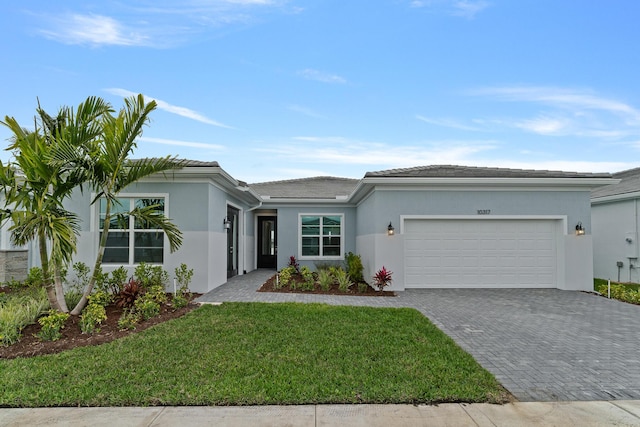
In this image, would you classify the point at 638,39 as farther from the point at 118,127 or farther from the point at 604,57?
the point at 118,127

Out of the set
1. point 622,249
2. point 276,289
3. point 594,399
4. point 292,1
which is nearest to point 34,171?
point 276,289

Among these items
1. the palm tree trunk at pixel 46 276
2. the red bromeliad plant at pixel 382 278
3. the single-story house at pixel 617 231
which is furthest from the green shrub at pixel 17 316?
the single-story house at pixel 617 231

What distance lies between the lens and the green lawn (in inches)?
134

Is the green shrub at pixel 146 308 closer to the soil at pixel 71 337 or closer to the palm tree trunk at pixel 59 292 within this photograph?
the soil at pixel 71 337

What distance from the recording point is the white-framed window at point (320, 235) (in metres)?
15.1

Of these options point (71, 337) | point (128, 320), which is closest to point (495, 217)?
point (128, 320)

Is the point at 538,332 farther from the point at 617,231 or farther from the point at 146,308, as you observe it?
the point at 617,231

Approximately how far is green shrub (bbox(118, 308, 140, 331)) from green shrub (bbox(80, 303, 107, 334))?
0.32 meters

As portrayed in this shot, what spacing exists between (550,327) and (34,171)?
9.67 metres

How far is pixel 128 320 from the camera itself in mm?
5949

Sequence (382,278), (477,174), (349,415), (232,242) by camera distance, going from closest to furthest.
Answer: (349,415) < (382,278) < (477,174) < (232,242)

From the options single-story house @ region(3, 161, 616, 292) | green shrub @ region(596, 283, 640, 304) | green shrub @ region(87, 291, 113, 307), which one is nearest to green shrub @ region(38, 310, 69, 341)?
green shrub @ region(87, 291, 113, 307)

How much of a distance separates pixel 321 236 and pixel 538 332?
33.0 feet

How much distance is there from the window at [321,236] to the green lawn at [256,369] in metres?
9.06
